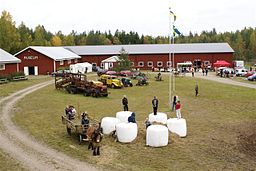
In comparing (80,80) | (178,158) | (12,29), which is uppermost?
(12,29)

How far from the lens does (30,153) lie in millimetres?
16000

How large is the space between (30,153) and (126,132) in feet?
15.6

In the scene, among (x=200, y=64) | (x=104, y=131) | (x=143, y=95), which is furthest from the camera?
(x=200, y=64)

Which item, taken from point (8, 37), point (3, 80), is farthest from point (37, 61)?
point (8, 37)

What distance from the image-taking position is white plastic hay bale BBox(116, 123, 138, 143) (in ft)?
60.3

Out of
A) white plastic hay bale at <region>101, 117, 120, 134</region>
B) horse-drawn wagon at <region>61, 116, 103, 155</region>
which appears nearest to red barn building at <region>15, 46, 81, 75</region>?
horse-drawn wagon at <region>61, 116, 103, 155</region>

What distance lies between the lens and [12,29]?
7225cm

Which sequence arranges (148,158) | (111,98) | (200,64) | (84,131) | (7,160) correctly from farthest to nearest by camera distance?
1. (200,64)
2. (111,98)
3. (84,131)
4. (148,158)
5. (7,160)

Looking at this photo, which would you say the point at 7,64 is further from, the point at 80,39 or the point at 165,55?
the point at 80,39

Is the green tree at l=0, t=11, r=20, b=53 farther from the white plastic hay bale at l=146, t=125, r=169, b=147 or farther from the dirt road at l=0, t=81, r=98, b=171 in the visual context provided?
the white plastic hay bale at l=146, t=125, r=169, b=147

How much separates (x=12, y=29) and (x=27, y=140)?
58.4 m

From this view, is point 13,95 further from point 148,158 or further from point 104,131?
point 148,158

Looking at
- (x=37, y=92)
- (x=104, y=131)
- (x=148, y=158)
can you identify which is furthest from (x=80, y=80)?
(x=148, y=158)

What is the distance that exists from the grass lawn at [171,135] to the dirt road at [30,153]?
572 millimetres
